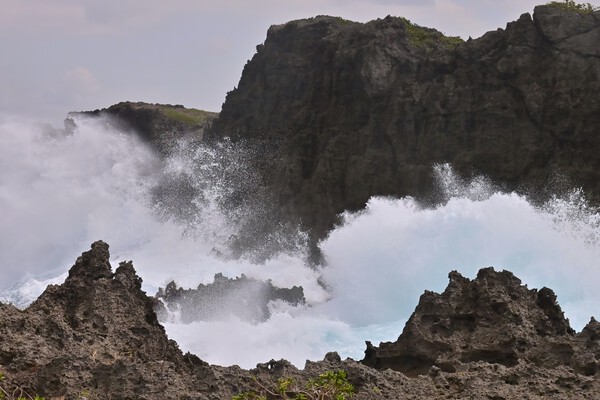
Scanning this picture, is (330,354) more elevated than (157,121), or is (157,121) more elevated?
(157,121)

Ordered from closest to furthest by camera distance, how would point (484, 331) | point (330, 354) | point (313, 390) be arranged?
point (313, 390), point (330, 354), point (484, 331)

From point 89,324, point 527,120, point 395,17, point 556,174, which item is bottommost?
point 89,324

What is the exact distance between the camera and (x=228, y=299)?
3192cm

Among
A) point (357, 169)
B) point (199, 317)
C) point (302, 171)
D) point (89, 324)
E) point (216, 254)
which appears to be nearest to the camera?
point (89, 324)

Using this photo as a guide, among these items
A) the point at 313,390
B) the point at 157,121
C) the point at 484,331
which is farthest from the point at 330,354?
the point at 157,121

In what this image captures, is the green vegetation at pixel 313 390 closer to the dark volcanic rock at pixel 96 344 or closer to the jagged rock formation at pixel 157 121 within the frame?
the dark volcanic rock at pixel 96 344

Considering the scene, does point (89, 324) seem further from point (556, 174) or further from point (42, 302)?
point (556, 174)

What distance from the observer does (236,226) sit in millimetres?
43156

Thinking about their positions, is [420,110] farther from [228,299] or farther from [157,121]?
[157,121]

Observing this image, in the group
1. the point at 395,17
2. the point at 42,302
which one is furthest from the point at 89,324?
the point at 395,17

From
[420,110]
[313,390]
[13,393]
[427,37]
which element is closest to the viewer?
[313,390]

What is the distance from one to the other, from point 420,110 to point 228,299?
10060mm

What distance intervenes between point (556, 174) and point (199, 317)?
12.8 meters

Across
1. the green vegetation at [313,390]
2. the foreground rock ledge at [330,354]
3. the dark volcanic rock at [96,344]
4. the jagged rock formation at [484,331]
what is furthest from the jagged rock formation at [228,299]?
the green vegetation at [313,390]
